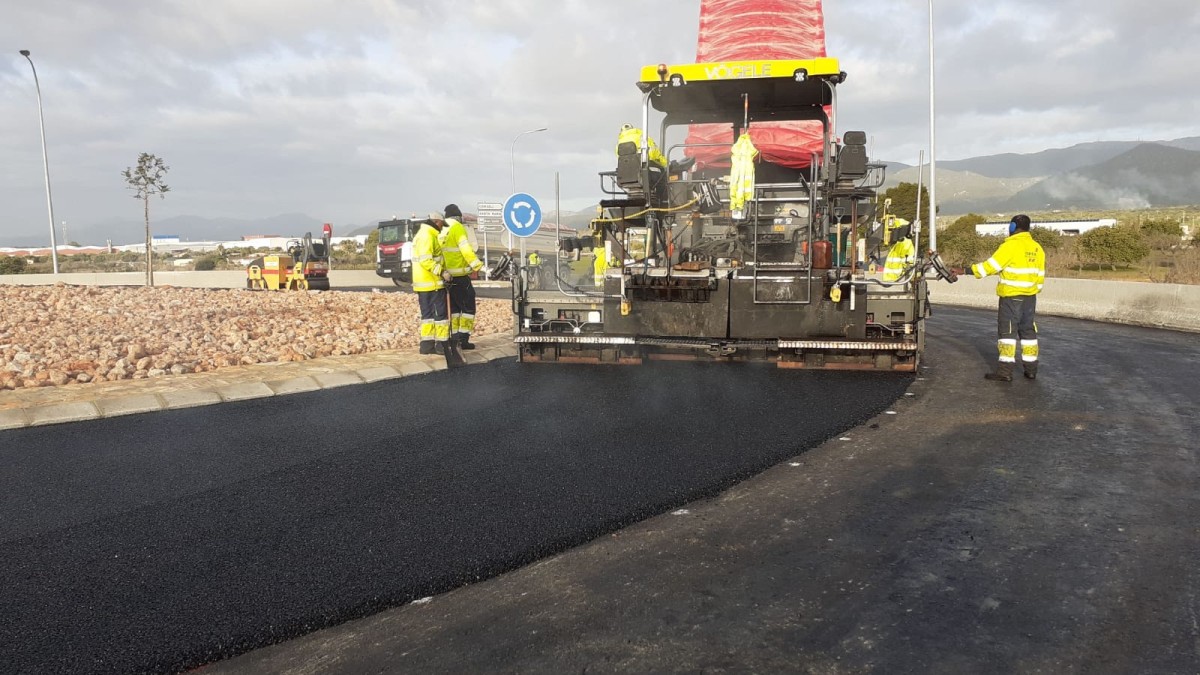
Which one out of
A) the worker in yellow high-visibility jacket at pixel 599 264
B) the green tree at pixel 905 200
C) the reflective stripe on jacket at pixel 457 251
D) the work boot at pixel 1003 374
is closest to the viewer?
the work boot at pixel 1003 374

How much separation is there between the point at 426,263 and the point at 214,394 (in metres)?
2.74

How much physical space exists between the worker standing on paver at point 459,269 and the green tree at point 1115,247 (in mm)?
24677

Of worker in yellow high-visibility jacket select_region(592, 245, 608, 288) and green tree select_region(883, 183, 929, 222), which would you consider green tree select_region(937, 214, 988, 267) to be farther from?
worker in yellow high-visibility jacket select_region(592, 245, 608, 288)

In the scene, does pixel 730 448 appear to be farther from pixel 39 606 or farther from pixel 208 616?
pixel 39 606

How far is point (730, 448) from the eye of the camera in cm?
477

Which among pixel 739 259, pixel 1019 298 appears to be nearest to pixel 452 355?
pixel 739 259

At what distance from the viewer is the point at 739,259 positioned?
7.59m

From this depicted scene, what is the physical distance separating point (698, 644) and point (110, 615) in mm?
1968

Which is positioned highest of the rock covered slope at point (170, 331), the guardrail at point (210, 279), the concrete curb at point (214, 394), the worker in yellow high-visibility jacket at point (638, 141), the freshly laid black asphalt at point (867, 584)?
the worker in yellow high-visibility jacket at point (638, 141)

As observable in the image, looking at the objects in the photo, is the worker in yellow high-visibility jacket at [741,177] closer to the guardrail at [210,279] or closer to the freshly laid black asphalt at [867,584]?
the freshly laid black asphalt at [867,584]

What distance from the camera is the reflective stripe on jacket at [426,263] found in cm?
841

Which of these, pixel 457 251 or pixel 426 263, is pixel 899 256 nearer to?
pixel 457 251

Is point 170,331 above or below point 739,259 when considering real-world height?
below

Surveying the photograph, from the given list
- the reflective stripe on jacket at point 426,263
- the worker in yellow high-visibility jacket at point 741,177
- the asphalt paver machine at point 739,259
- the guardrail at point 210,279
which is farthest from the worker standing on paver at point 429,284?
the guardrail at point 210,279
